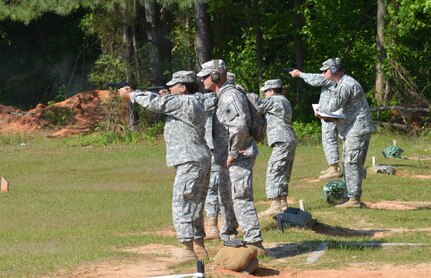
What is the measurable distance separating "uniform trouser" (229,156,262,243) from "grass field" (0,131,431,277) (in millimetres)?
344

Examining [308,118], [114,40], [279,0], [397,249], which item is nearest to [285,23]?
[279,0]

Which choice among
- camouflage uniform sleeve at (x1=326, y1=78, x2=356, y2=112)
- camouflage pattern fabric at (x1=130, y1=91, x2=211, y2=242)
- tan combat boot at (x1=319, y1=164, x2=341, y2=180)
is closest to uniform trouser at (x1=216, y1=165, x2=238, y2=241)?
camouflage pattern fabric at (x1=130, y1=91, x2=211, y2=242)

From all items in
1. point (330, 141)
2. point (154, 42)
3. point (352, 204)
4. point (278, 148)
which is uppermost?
point (154, 42)

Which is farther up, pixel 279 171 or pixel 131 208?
pixel 279 171

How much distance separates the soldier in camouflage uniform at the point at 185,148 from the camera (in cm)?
1117

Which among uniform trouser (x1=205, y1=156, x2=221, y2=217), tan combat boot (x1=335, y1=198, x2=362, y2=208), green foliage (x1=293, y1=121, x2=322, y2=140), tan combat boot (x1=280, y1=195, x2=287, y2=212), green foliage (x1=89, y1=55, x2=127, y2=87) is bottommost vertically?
tan combat boot (x1=335, y1=198, x2=362, y2=208)

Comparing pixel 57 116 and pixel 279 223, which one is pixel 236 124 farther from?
pixel 57 116

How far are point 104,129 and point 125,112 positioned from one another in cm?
92

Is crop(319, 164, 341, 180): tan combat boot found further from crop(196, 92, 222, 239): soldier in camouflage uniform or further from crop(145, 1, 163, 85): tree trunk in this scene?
crop(145, 1, 163, 85): tree trunk

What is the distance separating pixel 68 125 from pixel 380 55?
10.7m

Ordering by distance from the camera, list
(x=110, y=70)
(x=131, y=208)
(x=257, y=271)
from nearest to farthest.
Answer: (x=257, y=271) → (x=131, y=208) → (x=110, y=70)

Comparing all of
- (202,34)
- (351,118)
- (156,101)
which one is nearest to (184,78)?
(156,101)

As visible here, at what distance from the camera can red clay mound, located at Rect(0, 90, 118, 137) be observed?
117 feet

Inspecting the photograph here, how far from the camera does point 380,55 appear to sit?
107ft
